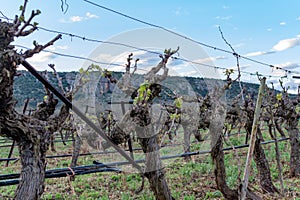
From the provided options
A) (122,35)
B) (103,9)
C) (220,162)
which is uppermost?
(103,9)

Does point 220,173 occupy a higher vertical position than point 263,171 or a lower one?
higher

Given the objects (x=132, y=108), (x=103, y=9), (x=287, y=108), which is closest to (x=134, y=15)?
(x=103, y=9)

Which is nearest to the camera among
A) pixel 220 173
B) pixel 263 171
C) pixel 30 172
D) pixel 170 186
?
pixel 30 172

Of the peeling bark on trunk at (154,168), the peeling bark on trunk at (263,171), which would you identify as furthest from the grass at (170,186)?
the peeling bark on trunk at (154,168)

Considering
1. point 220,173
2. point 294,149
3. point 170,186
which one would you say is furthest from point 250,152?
point 294,149

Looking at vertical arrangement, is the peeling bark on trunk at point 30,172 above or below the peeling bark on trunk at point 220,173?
above

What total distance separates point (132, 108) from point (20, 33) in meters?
1.65

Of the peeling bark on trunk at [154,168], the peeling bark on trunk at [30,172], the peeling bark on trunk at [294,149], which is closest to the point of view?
the peeling bark on trunk at [30,172]

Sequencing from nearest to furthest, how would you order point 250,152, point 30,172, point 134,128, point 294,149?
point 250,152, point 30,172, point 134,128, point 294,149

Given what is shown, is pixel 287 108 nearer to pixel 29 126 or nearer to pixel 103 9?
pixel 103 9

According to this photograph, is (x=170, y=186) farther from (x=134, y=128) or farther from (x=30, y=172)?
(x=30, y=172)

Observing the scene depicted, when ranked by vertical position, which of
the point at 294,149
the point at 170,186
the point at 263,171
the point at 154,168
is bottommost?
the point at 170,186

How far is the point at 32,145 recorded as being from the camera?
2.40 metres

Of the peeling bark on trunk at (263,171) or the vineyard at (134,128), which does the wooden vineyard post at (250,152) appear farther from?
the peeling bark on trunk at (263,171)
